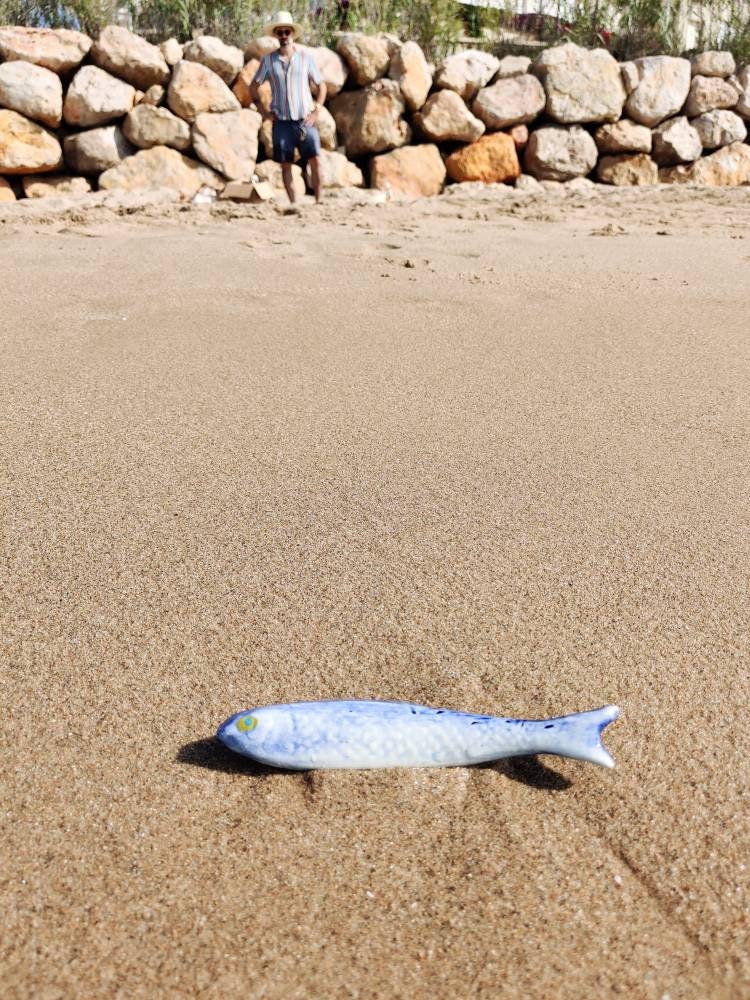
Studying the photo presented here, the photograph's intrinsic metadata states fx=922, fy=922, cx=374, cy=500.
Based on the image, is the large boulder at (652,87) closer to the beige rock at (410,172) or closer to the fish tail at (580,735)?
the beige rock at (410,172)

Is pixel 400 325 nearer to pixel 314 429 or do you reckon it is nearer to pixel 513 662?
pixel 314 429

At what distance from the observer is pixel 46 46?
5.79m

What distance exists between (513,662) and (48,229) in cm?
386

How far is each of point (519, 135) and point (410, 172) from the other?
965 millimetres

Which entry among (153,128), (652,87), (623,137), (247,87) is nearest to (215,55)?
(247,87)

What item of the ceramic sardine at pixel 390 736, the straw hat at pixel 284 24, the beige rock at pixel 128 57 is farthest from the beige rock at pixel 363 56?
the ceramic sardine at pixel 390 736

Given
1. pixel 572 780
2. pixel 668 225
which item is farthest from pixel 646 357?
pixel 668 225

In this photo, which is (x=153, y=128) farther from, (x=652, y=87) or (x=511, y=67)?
(x=652, y=87)

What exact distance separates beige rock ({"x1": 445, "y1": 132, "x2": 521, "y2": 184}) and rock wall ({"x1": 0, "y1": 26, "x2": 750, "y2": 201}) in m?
0.01

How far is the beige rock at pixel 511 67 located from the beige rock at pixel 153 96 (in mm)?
2510

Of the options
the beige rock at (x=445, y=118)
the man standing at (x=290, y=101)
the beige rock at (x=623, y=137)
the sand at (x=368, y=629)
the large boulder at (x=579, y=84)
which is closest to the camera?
the sand at (x=368, y=629)

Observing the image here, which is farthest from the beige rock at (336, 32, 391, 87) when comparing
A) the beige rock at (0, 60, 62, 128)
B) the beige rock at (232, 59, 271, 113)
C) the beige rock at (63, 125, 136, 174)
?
the beige rock at (0, 60, 62, 128)

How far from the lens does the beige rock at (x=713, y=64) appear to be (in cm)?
723

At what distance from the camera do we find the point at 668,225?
5055 mm
